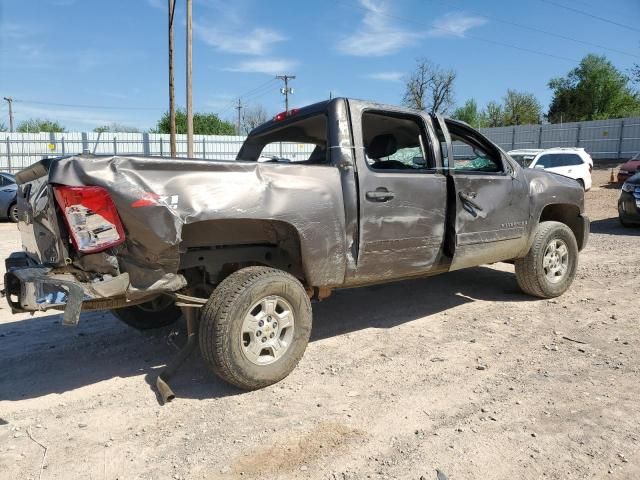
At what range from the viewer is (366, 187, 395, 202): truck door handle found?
3938mm

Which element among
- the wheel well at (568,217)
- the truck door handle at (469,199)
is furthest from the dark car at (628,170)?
the truck door handle at (469,199)

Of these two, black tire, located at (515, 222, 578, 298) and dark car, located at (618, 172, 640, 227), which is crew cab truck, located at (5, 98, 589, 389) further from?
dark car, located at (618, 172, 640, 227)

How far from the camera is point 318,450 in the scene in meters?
2.79

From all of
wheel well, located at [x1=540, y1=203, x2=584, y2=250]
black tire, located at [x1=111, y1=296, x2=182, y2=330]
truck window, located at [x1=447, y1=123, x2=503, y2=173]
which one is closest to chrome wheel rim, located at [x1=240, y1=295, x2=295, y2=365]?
black tire, located at [x1=111, y1=296, x2=182, y2=330]

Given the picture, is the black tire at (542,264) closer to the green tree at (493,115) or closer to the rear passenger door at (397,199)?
the rear passenger door at (397,199)

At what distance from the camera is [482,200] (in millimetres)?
4801

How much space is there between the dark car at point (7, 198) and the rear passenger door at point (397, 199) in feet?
43.9

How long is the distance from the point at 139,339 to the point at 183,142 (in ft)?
95.9

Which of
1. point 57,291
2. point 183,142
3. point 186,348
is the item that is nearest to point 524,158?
point 186,348

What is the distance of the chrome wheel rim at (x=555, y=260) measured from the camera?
5.60 m

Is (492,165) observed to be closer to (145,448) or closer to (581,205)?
(581,205)

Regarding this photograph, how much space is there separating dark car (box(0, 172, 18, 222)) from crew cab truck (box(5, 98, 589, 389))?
12.5 metres

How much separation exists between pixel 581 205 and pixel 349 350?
355 cm

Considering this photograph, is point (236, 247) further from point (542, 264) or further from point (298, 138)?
point (542, 264)
